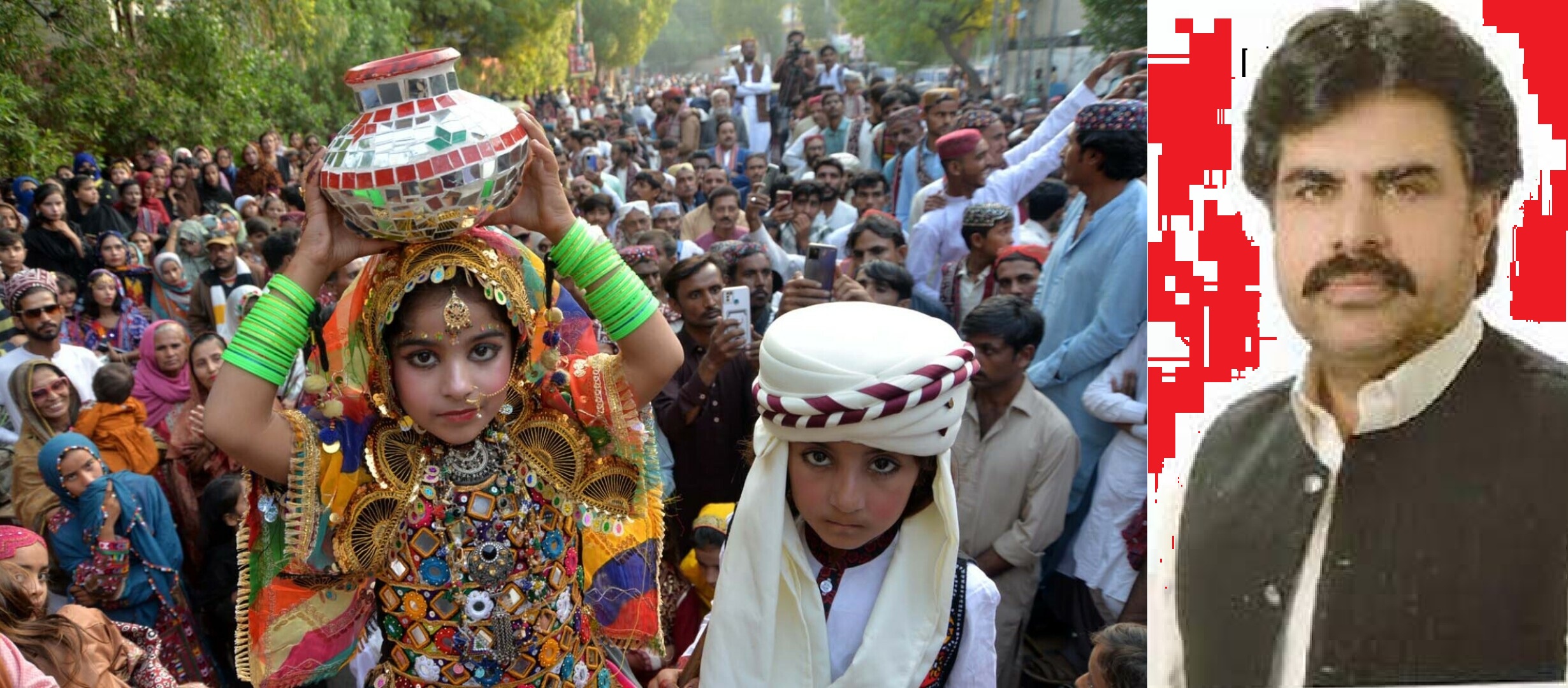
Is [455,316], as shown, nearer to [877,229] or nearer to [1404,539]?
[1404,539]

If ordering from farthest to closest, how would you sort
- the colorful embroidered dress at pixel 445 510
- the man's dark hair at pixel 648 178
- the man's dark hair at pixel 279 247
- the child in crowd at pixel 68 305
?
the man's dark hair at pixel 648 178 < the child in crowd at pixel 68 305 < the man's dark hair at pixel 279 247 < the colorful embroidered dress at pixel 445 510

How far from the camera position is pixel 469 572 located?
7.64ft

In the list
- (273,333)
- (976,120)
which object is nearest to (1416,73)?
(273,333)

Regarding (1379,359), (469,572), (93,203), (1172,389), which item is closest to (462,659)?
(469,572)

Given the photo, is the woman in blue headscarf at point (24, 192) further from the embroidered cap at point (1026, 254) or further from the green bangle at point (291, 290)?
the green bangle at point (291, 290)

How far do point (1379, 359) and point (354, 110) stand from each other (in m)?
20.5

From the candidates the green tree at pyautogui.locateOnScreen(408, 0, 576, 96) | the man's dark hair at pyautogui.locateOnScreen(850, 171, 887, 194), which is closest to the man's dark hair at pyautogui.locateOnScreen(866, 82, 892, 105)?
the man's dark hair at pyautogui.locateOnScreen(850, 171, 887, 194)

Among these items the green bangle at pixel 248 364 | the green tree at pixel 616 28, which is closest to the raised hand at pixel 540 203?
the green bangle at pixel 248 364

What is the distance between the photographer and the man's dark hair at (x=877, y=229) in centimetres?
518

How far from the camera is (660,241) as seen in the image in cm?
612

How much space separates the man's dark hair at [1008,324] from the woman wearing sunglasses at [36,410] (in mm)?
3762

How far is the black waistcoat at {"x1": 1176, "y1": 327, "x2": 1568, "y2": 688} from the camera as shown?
1.66 metres

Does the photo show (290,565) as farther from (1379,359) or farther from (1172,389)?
(1379,359)

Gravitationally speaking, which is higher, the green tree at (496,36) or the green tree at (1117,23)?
the green tree at (496,36)
